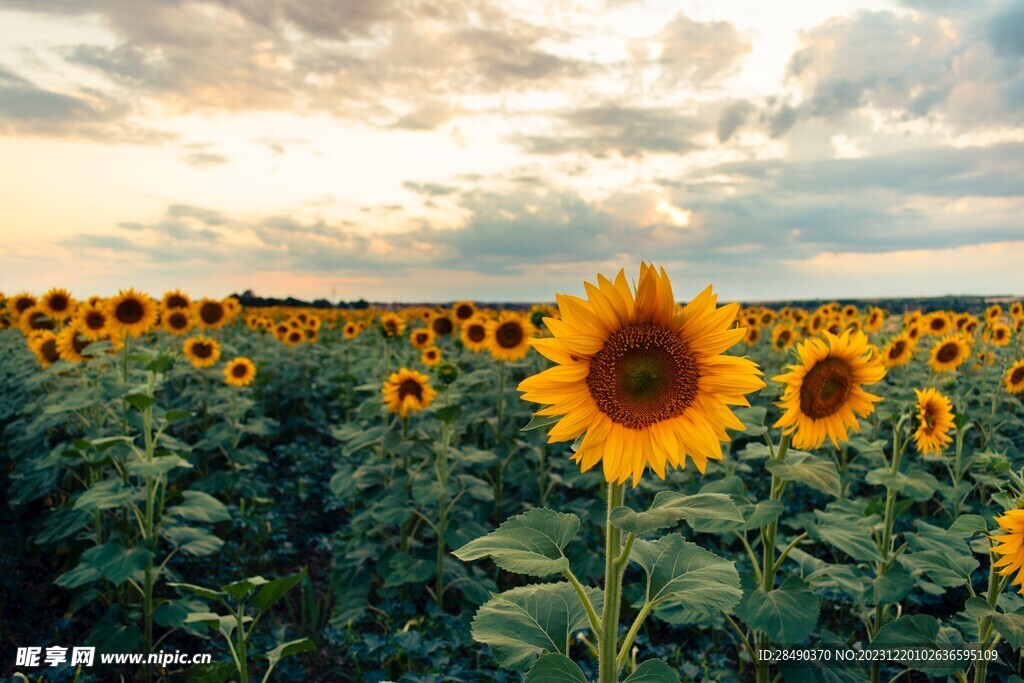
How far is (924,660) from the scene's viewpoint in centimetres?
268

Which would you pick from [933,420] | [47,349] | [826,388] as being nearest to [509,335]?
[933,420]

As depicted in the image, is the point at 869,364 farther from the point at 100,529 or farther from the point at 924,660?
the point at 100,529

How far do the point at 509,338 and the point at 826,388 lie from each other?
13.2ft

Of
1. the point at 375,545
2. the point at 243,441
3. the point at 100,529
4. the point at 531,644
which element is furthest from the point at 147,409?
the point at 243,441

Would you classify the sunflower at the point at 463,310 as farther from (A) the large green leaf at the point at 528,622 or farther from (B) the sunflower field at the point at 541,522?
(A) the large green leaf at the point at 528,622

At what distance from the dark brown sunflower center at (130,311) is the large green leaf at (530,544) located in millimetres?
6580

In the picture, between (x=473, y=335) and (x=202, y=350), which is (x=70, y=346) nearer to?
(x=202, y=350)

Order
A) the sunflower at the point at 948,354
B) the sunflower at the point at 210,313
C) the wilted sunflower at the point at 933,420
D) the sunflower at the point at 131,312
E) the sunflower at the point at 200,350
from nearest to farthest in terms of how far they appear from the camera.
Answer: the wilted sunflower at the point at 933,420
the sunflower at the point at 131,312
the sunflower at the point at 948,354
the sunflower at the point at 200,350
the sunflower at the point at 210,313

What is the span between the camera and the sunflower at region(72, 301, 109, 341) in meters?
6.82

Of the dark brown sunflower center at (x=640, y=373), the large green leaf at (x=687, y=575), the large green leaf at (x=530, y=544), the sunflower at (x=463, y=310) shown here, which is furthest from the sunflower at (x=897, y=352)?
the large green leaf at (x=530, y=544)

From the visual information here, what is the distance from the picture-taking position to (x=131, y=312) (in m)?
7.19

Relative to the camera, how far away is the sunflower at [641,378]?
6.36 ft

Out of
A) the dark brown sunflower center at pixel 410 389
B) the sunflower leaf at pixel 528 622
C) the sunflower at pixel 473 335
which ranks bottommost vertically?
the sunflower leaf at pixel 528 622

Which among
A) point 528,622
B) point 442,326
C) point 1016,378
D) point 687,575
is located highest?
point 442,326
